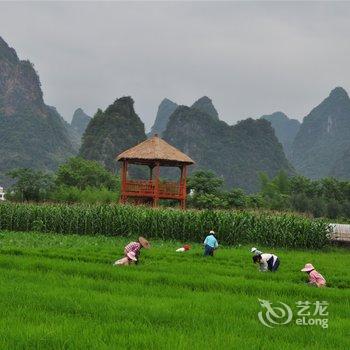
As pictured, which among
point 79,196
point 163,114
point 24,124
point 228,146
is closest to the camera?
point 79,196

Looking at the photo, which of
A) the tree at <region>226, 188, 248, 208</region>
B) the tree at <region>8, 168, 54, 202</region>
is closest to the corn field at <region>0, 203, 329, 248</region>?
the tree at <region>226, 188, 248, 208</region>

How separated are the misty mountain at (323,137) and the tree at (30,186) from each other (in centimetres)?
10667

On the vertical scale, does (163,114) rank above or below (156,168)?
above

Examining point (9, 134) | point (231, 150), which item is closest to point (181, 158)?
point (231, 150)

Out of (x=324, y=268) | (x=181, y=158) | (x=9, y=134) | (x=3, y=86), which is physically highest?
(x=3, y=86)

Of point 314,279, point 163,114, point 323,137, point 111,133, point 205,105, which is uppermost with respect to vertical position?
point 163,114

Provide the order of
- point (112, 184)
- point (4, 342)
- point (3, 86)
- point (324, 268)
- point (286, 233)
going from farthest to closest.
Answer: point (3, 86)
point (112, 184)
point (286, 233)
point (324, 268)
point (4, 342)

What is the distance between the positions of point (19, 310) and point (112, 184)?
44811 mm

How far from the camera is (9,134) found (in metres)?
115

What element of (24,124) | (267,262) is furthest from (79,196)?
(24,124)

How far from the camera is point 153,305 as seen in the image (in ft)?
23.5

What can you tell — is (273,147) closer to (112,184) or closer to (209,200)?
(112,184)

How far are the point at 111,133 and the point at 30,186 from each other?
114 ft

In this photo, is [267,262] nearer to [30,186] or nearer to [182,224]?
[182,224]
